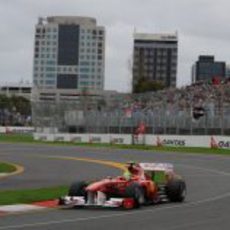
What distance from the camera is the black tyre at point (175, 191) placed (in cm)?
1905

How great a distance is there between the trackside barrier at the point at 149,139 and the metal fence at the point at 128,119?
0.79m

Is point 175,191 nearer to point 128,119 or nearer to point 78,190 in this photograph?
point 78,190

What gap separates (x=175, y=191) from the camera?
62.5 feet

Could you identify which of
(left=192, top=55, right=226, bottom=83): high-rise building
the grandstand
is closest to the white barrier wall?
the grandstand

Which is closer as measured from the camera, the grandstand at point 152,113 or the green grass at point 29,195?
the green grass at point 29,195

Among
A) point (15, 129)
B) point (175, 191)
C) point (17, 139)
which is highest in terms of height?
point (15, 129)

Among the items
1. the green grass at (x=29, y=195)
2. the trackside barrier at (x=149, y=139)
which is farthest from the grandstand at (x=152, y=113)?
the green grass at (x=29, y=195)

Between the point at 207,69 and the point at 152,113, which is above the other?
the point at 207,69

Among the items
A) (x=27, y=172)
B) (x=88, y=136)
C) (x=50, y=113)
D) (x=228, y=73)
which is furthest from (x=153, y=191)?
(x=228, y=73)

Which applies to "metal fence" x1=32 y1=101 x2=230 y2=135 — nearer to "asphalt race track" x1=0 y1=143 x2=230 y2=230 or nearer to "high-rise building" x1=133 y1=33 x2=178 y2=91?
"asphalt race track" x1=0 y1=143 x2=230 y2=230

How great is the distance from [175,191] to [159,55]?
6116 inches

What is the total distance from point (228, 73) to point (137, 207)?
12610 cm

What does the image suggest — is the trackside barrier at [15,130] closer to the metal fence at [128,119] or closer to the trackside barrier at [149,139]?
the metal fence at [128,119]

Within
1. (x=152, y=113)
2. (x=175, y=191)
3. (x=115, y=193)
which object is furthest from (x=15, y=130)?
(x=115, y=193)
